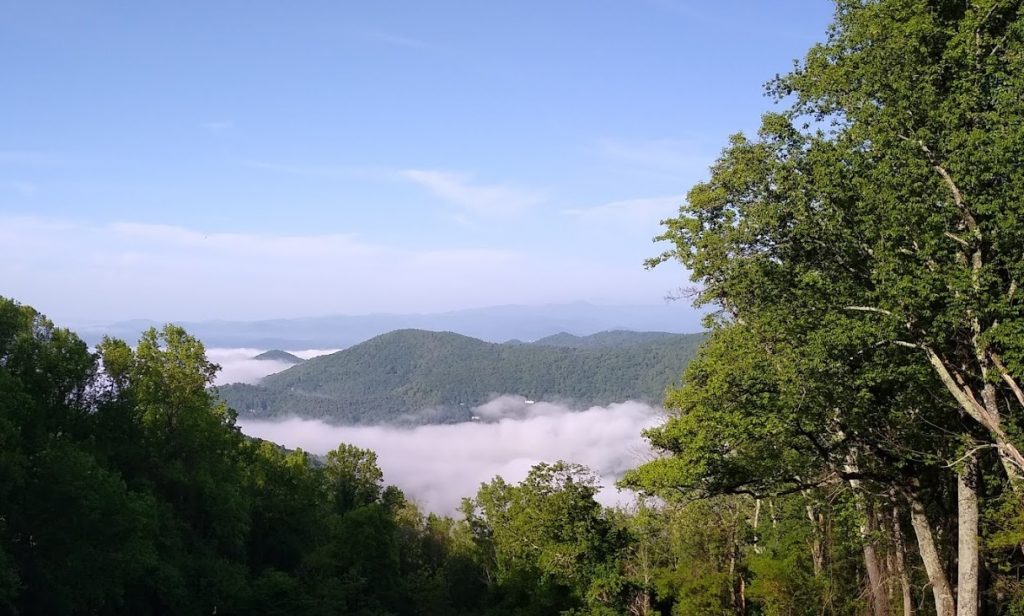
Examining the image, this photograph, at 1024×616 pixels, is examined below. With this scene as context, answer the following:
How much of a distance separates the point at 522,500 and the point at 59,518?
50.4 feet

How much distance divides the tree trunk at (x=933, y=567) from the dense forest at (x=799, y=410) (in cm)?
4

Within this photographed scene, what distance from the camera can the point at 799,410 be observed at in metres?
12.5

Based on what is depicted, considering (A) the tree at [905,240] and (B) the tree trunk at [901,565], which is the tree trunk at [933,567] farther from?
(B) the tree trunk at [901,565]

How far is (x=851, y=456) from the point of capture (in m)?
14.4

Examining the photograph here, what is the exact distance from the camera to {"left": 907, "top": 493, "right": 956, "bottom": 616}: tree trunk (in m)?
12.5

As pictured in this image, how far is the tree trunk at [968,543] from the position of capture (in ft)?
37.4

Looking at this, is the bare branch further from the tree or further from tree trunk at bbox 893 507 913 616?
tree trunk at bbox 893 507 913 616

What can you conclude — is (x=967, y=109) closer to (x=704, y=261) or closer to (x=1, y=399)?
(x=704, y=261)

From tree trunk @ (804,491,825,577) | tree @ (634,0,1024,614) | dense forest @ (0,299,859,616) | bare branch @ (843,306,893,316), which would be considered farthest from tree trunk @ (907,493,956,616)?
tree trunk @ (804,491,825,577)

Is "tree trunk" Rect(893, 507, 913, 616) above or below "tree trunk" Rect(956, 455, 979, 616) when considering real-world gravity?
below

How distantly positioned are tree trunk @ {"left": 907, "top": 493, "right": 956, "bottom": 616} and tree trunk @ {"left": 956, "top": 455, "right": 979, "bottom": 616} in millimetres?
740

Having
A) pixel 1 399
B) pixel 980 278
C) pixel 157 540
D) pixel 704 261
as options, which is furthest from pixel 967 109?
pixel 157 540

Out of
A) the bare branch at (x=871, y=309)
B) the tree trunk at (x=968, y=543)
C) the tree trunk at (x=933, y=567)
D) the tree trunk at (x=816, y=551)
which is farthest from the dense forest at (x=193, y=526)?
the bare branch at (x=871, y=309)

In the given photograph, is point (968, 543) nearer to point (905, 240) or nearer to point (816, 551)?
point (905, 240)
